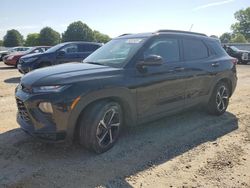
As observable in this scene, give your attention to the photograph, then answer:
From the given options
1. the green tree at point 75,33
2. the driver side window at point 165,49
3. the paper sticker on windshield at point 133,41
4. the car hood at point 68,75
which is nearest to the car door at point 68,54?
the paper sticker on windshield at point 133,41

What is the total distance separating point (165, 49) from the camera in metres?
5.14

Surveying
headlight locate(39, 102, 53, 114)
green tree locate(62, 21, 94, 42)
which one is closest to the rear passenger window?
headlight locate(39, 102, 53, 114)

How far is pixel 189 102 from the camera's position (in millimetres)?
5562

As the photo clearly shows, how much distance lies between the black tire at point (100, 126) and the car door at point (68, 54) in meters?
8.77

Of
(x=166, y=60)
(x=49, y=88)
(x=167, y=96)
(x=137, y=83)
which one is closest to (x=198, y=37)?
(x=166, y=60)

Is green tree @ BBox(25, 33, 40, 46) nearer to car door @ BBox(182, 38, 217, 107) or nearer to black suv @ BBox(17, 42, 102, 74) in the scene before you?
black suv @ BBox(17, 42, 102, 74)

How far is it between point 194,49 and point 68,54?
820 cm

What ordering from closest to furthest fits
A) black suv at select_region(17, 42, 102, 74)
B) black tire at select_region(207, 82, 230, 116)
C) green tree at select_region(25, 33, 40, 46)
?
black tire at select_region(207, 82, 230, 116) → black suv at select_region(17, 42, 102, 74) → green tree at select_region(25, 33, 40, 46)

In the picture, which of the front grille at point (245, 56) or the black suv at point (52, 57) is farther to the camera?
the front grille at point (245, 56)

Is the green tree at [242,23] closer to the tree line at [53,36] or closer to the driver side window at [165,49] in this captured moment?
the tree line at [53,36]

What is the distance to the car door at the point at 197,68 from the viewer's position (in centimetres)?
549

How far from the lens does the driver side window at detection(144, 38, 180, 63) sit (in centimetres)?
491

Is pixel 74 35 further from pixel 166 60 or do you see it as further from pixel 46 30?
pixel 166 60

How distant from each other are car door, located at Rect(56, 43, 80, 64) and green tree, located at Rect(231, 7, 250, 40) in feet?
328
